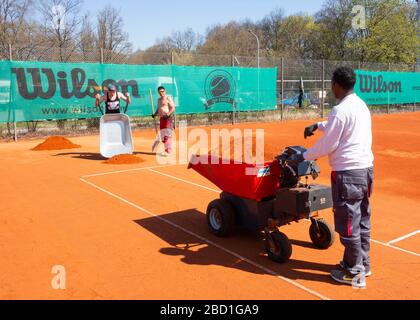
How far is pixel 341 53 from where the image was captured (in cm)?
4800

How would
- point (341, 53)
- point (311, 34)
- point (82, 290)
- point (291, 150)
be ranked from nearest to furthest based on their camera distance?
point (82, 290) < point (291, 150) < point (341, 53) < point (311, 34)

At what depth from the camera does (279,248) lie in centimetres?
462

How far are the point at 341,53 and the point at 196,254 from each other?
156ft

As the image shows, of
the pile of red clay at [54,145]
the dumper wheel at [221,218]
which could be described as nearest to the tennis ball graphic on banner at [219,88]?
the pile of red clay at [54,145]

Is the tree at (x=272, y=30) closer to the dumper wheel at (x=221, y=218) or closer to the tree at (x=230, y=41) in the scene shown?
the tree at (x=230, y=41)

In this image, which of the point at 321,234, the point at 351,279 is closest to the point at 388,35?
the point at 321,234

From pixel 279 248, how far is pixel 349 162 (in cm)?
126

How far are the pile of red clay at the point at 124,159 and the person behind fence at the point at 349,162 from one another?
682 cm

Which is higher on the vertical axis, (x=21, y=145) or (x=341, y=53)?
(x=341, y=53)

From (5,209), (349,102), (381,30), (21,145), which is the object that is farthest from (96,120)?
(381,30)

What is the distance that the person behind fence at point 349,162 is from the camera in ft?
13.1

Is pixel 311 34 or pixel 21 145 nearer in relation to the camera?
pixel 21 145

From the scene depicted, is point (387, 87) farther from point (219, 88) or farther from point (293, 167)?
point (293, 167)
